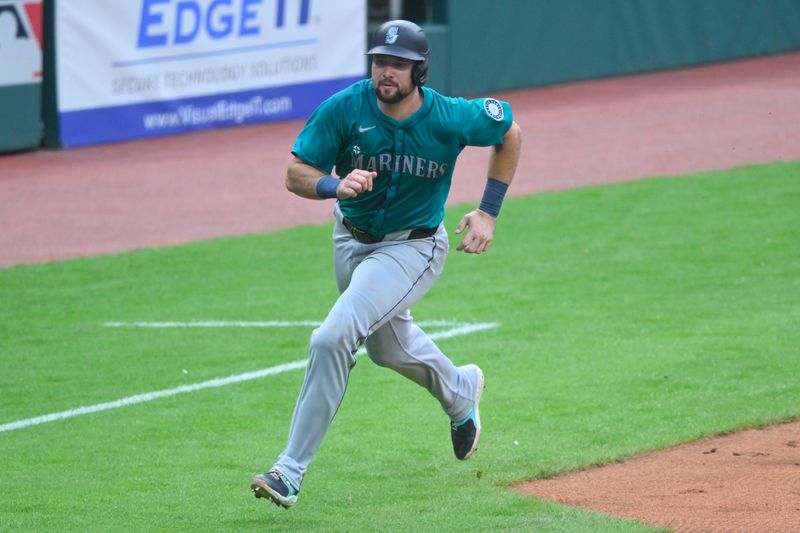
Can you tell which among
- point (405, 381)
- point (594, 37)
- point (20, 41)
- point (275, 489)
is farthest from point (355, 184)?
point (594, 37)

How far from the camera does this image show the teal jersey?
18.8ft

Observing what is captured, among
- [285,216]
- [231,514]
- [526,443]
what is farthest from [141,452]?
[285,216]

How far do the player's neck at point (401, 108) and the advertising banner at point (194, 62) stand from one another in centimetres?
994

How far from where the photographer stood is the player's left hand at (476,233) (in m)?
5.82

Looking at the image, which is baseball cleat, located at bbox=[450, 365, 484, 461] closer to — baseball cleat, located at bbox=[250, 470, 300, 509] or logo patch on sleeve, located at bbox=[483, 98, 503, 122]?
baseball cleat, located at bbox=[250, 470, 300, 509]

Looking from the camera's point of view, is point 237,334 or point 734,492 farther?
point 237,334

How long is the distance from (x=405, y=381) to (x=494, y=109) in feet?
7.87

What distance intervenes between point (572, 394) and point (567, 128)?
10.0m

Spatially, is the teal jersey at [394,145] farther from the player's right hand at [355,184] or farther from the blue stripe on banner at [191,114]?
the blue stripe on banner at [191,114]

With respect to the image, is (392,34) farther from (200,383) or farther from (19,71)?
(19,71)

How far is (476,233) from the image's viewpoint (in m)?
5.84

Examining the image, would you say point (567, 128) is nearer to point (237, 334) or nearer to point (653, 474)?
point (237, 334)

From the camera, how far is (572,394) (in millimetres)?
7438

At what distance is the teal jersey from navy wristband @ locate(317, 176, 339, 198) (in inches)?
6.0
